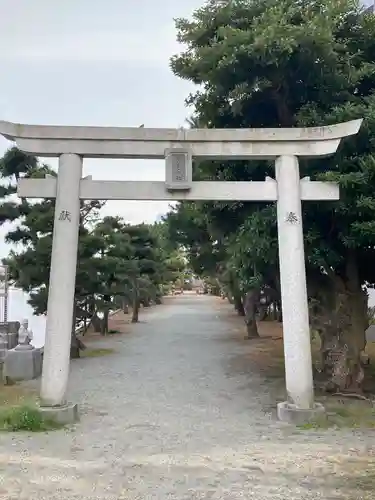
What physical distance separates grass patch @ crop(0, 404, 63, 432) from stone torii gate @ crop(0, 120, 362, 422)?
254 mm

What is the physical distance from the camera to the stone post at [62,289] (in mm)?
6848

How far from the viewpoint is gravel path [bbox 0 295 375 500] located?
14.9 feet

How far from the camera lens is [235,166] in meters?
8.90

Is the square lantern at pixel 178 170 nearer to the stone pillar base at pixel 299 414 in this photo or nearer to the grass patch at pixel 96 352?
the stone pillar base at pixel 299 414

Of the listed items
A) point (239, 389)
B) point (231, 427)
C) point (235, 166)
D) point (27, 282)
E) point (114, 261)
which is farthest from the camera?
point (114, 261)

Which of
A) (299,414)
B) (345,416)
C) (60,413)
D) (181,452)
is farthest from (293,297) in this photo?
(60,413)

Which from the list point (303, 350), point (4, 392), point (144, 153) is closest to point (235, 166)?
point (144, 153)

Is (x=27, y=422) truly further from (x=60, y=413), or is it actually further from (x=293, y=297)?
(x=293, y=297)

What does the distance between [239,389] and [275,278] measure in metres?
2.19

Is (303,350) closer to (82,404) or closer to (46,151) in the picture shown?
(82,404)

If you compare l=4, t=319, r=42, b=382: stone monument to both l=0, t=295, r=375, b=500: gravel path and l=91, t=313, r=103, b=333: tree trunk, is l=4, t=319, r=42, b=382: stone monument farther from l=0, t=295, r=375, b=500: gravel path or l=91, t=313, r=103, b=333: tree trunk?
l=91, t=313, r=103, b=333: tree trunk

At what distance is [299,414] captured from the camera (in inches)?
266

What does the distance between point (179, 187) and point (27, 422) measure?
12.1 ft

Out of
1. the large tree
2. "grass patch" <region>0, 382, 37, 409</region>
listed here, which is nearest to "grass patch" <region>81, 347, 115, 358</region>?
"grass patch" <region>0, 382, 37, 409</region>
